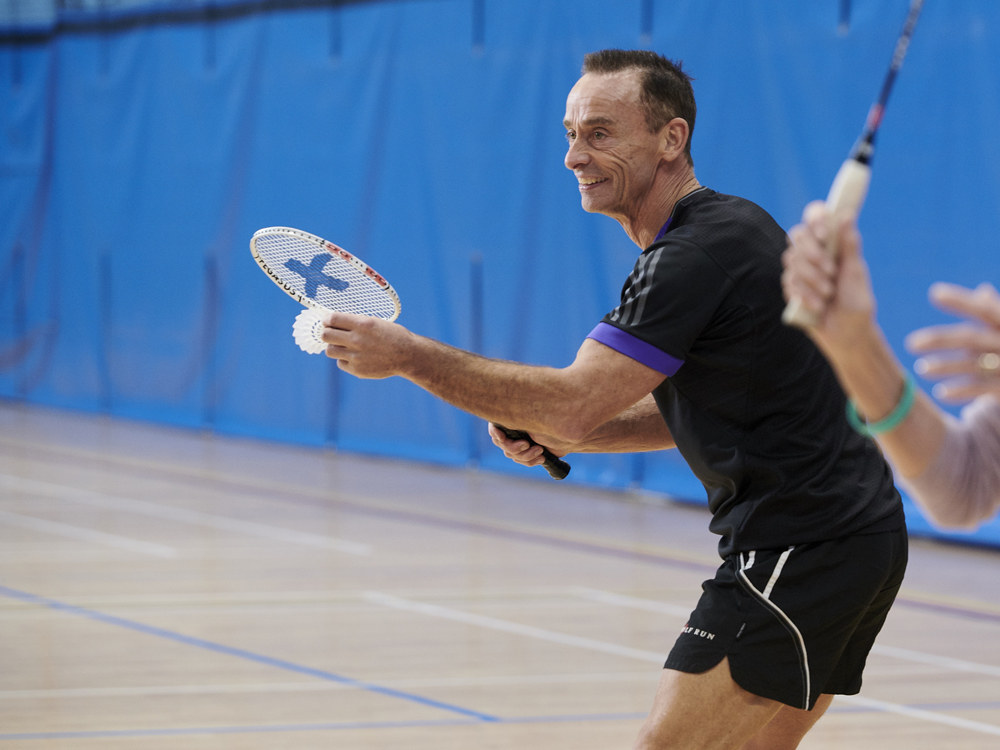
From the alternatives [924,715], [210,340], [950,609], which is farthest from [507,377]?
[210,340]

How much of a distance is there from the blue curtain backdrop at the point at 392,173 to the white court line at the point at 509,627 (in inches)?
126

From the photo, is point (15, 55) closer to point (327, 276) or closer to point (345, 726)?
point (345, 726)

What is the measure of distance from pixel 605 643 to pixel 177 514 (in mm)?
4329

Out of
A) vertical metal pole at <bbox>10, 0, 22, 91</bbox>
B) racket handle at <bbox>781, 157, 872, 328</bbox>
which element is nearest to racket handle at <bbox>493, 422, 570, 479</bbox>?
racket handle at <bbox>781, 157, 872, 328</bbox>

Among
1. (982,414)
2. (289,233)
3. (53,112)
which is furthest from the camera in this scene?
(53,112)

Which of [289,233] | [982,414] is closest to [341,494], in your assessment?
[289,233]

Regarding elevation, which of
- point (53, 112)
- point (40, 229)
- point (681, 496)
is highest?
point (53, 112)

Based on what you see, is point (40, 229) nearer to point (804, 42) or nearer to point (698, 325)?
point (804, 42)

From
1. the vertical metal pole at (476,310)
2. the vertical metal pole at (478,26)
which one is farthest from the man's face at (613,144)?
the vertical metal pole at (478,26)

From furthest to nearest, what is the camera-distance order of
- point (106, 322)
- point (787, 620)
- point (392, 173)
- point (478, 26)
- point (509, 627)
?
1. point (106, 322)
2. point (392, 173)
3. point (478, 26)
4. point (509, 627)
5. point (787, 620)

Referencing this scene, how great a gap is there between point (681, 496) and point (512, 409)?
778 centimetres

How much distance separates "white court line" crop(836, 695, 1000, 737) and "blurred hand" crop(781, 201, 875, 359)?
3.98 m

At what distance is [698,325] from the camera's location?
2.94 meters

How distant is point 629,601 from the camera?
24.7 ft
